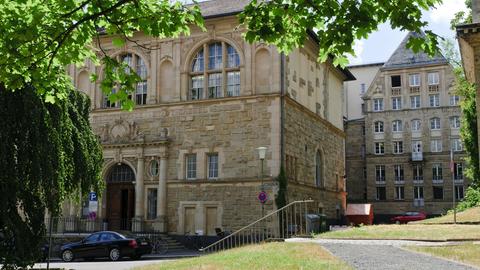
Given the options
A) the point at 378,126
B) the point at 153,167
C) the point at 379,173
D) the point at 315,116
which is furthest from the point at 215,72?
the point at 379,173

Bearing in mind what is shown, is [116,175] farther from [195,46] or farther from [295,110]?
[295,110]

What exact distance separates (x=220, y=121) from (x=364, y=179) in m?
39.4

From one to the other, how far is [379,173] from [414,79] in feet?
36.1

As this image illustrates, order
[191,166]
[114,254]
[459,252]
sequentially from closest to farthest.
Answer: [459,252]
[114,254]
[191,166]

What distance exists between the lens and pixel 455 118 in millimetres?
61031

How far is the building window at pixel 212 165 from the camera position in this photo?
30.7m

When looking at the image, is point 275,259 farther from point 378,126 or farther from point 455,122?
point 378,126

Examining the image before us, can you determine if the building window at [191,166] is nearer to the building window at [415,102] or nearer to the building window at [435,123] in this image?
the building window at [415,102]

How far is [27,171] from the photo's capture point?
1412 cm

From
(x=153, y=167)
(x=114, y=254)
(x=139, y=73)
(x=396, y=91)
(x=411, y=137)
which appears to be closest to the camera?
(x=114, y=254)

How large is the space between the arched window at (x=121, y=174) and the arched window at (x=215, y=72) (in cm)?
562

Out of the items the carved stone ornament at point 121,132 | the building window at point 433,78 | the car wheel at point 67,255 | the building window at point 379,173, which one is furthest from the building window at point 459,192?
the car wheel at point 67,255

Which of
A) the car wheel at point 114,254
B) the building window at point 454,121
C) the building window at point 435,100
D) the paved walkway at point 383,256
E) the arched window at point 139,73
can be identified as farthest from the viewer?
the building window at point 435,100

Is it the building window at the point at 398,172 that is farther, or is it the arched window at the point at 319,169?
the building window at the point at 398,172
